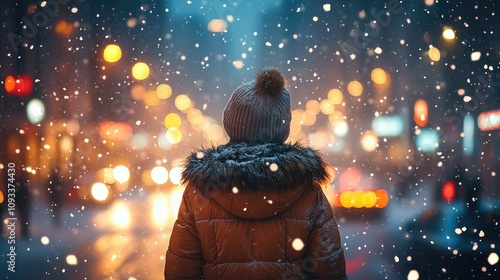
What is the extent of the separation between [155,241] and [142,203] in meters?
9.48

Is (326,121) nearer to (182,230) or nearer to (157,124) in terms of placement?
(157,124)

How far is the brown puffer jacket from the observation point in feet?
8.73

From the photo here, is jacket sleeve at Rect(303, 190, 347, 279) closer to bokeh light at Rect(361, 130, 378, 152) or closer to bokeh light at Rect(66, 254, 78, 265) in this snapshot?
bokeh light at Rect(66, 254, 78, 265)

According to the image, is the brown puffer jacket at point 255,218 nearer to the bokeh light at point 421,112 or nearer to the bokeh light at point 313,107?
the bokeh light at point 421,112

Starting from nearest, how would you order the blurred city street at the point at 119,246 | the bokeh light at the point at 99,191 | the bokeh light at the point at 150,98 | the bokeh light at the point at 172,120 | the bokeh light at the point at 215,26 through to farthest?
the blurred city street at the point at 119,246 < the bokeh light at the point at 99,191 < the bokeh light at the point at 150,98 < the bokeh light at the point at 215,26 < the bokeh light at the point at 172,120

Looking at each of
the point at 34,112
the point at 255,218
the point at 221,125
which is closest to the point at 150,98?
the point at 221,125

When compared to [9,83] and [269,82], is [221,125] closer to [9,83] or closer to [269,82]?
[9,83]

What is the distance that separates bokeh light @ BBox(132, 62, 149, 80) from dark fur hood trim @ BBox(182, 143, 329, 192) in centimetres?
3187

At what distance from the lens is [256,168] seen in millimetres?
2643

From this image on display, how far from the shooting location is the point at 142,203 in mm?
19750

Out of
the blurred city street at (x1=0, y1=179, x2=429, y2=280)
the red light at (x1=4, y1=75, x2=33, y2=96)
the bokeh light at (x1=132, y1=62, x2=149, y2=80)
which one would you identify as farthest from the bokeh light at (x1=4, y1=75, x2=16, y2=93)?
the bokeh light at (x1=132, y1=62, x2=149, y2=80)

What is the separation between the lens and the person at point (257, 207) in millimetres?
2666

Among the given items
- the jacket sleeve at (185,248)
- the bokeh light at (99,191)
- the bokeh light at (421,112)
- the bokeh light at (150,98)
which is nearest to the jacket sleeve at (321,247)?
the jacket sleeve at (185,248)

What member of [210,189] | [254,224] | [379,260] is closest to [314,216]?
[254,224]
